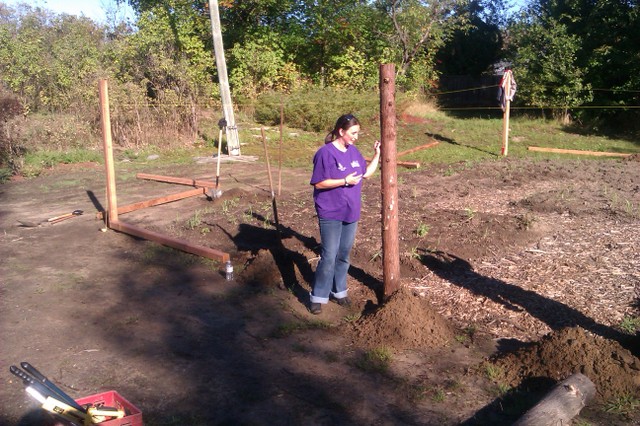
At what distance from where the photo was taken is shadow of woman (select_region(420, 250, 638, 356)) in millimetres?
5534

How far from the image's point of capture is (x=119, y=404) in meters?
3.89

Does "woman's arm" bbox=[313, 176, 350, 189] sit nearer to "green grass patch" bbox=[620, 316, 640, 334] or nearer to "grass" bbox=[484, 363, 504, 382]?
"grass" bbox=[484, 363, 504, 382]

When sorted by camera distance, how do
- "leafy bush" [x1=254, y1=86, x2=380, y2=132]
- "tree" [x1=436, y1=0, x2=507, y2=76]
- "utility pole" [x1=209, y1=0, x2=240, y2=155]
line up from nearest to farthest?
"utility pole" [x1=209, y1=0, x2=240, y2=155]
"leafy bush" [x1=254, y1=86, x2=380, y2=132]
"tree" [x1=436, y1=0, x2=507, y2=76]

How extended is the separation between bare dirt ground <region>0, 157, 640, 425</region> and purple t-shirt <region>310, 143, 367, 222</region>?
929 mm

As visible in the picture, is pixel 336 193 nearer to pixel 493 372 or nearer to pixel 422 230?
pixel 493 372

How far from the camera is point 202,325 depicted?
591 cm

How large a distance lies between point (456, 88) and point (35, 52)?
21244 mm

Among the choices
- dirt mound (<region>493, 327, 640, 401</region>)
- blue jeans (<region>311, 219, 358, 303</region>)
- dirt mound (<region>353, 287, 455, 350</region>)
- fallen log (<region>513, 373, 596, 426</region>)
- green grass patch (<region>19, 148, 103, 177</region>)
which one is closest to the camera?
fallen log (<region>513, 373, 596, 426</region>)

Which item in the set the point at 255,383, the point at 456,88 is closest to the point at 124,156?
the point at 255,383

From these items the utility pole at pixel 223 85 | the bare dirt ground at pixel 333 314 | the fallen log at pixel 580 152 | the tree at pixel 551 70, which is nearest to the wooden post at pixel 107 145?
the bare dirt ground at pixel 333 314

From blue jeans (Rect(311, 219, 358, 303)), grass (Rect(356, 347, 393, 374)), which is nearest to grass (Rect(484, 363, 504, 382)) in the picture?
grass (Rect(356, 347, 393, 374))

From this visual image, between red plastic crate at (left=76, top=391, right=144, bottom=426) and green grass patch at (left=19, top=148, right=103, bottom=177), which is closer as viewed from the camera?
red plastic crate at (left=76, top=391, right=144, bottom=426)

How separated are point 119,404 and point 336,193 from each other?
2709 mm

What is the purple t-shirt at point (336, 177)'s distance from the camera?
5.77 metres
